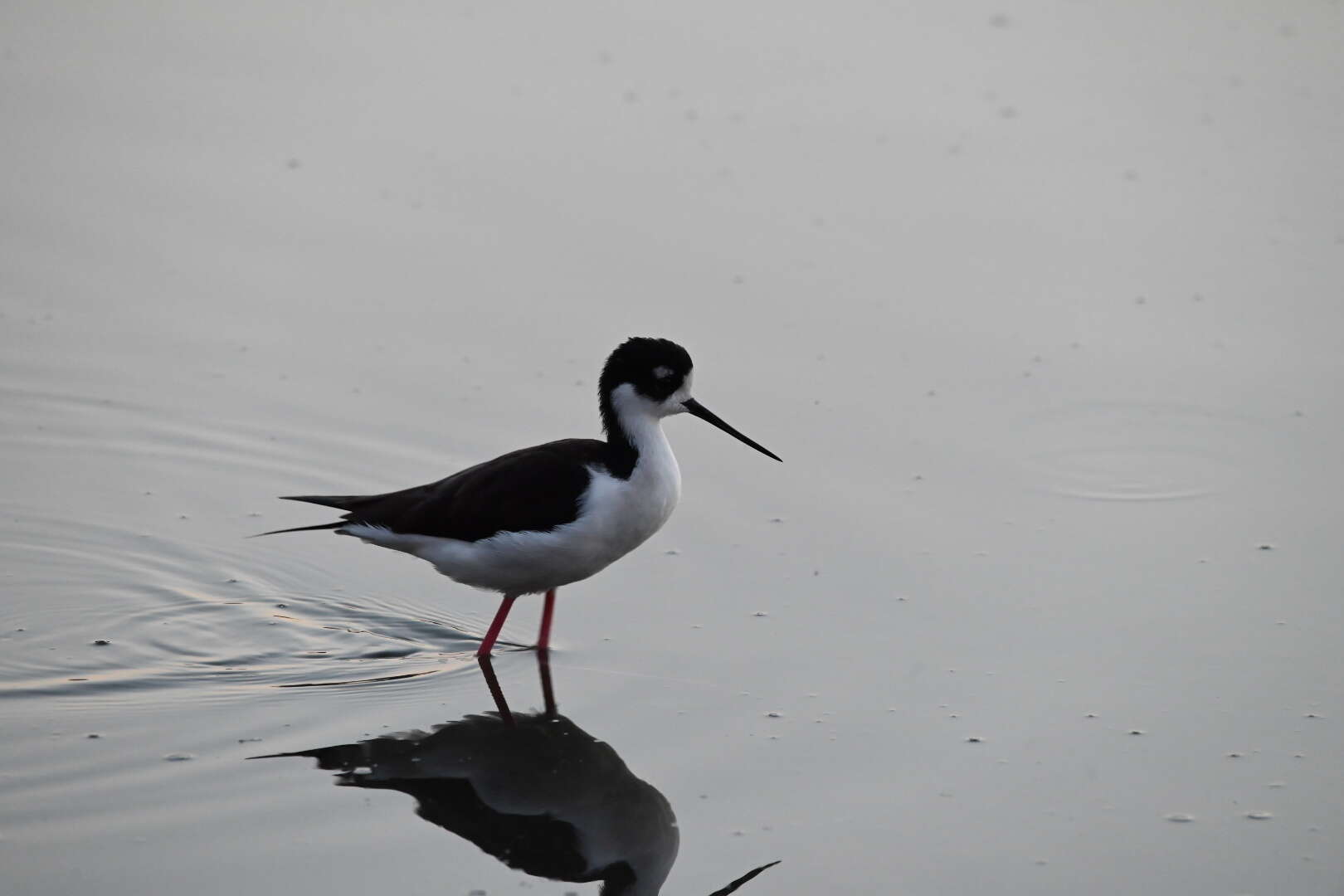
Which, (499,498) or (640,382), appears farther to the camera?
(640,382)

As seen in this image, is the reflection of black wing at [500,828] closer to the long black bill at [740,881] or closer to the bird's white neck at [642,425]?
the long black bill at [740,881]

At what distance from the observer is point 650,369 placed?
6.34m

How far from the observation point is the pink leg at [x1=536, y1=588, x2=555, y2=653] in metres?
6.26

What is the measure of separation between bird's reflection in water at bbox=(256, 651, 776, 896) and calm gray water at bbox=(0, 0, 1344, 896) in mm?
81

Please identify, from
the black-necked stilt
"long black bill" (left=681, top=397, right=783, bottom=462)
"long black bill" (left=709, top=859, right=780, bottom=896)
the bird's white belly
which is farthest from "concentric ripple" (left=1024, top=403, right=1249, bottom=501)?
"long black bill" (left=709, top=859, right=780, bottom=896)

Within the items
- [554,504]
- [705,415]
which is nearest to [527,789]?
[554,504]

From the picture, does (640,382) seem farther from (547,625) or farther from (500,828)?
(500,828)

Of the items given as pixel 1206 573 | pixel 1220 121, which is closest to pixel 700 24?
pixel 1220 121

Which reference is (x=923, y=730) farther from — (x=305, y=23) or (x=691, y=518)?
(x=305, y=23)

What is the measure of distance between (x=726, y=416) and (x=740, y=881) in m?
3.22

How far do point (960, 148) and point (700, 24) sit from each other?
7.76ft

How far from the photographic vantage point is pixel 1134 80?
453 inches

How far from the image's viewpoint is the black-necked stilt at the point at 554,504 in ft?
20.1

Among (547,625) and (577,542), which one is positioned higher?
(577,542)
